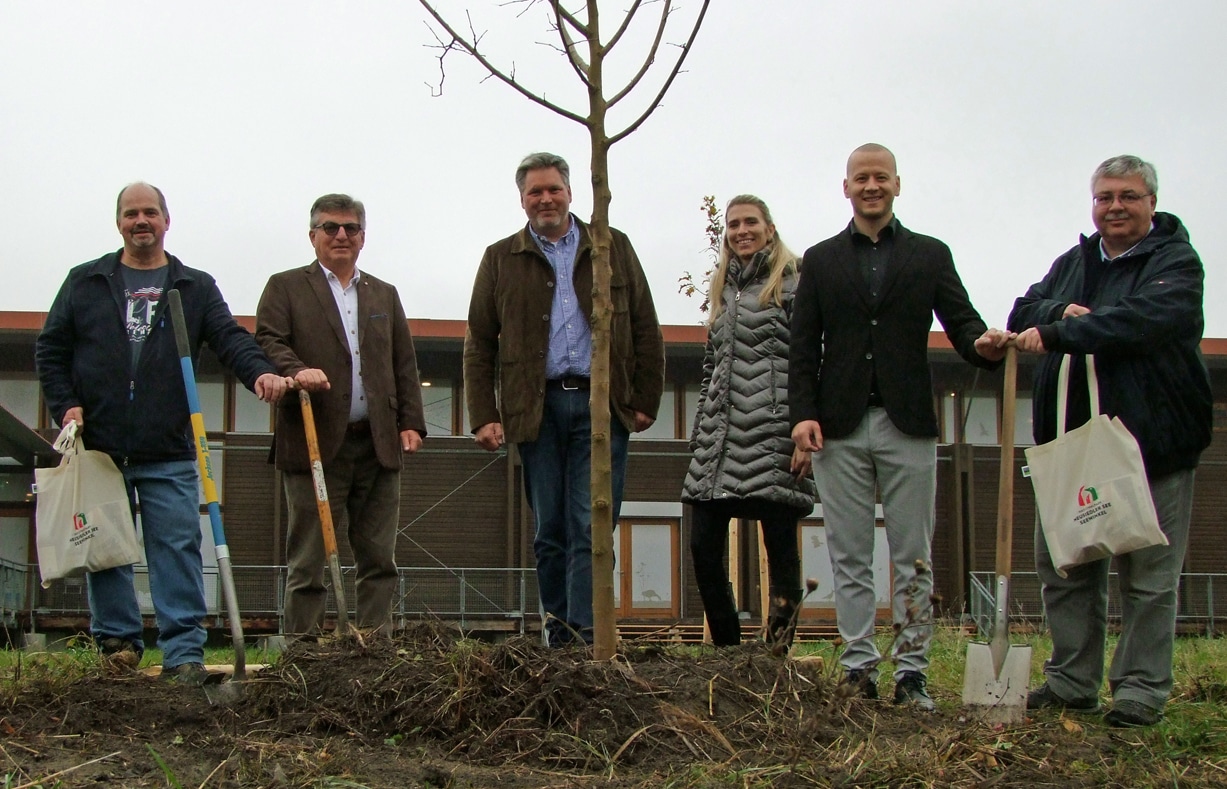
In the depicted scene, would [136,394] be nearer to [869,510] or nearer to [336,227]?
[336,227]

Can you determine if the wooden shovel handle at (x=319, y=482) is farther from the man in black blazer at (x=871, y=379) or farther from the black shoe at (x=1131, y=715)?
the black shoe at (x=1131, y=715)

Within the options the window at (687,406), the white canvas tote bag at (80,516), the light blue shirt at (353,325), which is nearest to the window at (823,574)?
the window at (687,406)

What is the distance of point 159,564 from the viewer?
5398 millimetres

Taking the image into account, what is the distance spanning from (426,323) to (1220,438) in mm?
14952

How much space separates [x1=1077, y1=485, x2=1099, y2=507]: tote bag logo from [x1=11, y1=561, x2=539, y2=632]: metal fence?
1694 cm

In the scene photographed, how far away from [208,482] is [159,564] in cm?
65

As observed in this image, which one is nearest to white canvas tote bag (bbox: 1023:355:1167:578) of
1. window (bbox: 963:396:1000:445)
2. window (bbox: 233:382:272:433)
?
window (bbox: 233:382:272:433)

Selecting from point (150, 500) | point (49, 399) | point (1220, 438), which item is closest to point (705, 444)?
point (150, 500)

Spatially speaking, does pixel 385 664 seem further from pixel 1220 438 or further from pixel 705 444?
pixel 1220 438

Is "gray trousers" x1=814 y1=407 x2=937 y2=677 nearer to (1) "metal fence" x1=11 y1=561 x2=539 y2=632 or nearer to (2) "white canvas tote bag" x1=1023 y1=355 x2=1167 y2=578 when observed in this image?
(2) "white canvas tote bag" x1=1023 y1=355 x2=1167 y2=578

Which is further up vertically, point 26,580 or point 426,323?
point 426,323

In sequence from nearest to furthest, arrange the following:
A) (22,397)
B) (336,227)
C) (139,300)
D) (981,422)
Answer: (139,300) → (336,227) → (22,397) → (981,422)

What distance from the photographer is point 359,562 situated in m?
5.95

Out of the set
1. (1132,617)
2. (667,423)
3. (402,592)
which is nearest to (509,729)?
(1132,617)
